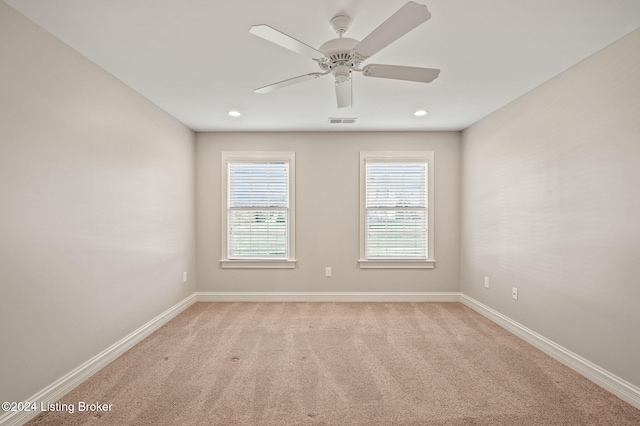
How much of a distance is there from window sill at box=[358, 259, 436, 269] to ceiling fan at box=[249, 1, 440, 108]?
2.74 m

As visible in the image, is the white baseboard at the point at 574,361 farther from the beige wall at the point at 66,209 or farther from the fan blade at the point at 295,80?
the beige wall at the point at 66,209

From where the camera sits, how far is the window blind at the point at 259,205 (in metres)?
4.37

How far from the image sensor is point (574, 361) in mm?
2445

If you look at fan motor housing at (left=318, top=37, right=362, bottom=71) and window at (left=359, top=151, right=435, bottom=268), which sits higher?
→ fan motor housing at (left=318, top=37, right=362, bottom=71)

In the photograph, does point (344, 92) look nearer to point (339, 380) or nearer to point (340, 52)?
point (340, 52)

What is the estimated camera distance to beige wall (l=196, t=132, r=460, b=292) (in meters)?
4.34

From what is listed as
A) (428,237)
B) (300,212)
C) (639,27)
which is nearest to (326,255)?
(300,212)

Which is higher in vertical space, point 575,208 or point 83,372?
point 575,208

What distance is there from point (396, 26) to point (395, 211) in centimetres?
312

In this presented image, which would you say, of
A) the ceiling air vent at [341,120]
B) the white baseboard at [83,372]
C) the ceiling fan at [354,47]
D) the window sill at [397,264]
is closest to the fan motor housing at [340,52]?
the ceiling fan at [354,47]

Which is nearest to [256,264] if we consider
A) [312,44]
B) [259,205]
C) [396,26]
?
[259,205]

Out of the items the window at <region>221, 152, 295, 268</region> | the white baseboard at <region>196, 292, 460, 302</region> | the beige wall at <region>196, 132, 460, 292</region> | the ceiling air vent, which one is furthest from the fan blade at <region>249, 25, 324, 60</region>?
the white baseboard at <region>196, 292, 460, 302</region>

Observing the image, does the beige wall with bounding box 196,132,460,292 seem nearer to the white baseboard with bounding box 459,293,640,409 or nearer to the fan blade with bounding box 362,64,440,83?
the white baseboard with bounding box 459,293,640,409

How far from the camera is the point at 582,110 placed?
2.39 m
